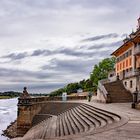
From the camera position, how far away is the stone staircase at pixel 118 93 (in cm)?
4416

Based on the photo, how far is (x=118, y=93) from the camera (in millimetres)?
46688

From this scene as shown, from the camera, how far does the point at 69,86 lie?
416 ft

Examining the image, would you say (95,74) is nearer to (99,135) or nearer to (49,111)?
(49,111)

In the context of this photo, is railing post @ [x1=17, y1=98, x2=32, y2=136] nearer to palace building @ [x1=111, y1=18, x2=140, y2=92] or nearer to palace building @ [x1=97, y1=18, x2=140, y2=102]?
palace building @ [x1=97, y1=18, x2=140, y2=102]

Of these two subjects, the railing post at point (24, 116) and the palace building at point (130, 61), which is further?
the railing post at point (24, 116)

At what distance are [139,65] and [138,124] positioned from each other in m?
32.5

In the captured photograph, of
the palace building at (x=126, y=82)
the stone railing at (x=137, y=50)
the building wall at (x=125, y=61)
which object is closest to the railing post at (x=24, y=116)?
the palace building at (x=126, y=82)

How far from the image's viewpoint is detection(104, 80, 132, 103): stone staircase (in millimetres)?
44156

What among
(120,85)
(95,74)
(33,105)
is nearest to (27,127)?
(33,105)

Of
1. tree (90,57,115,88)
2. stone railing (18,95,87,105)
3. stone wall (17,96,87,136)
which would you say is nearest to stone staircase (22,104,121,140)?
stone wall (17,96,87,136)

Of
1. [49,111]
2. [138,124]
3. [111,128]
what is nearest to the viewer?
[111,128]

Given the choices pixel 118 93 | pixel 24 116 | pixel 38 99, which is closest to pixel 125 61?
pixel 118 93

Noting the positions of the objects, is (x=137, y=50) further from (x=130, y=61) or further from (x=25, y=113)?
(x=25, y=113)

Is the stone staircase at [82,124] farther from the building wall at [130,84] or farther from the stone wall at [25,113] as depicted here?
the stone wall at [25,113]
